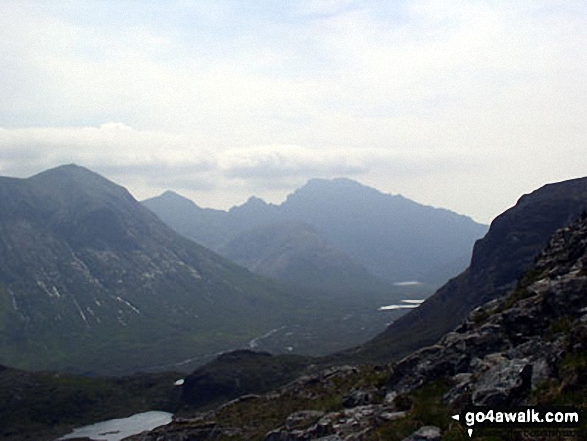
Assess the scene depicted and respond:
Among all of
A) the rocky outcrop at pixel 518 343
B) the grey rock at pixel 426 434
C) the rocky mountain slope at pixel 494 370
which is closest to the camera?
the rocky mountain slope at pixel 494 370

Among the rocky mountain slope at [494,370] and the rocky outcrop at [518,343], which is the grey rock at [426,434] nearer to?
the rocky mountain slope at [494,370]

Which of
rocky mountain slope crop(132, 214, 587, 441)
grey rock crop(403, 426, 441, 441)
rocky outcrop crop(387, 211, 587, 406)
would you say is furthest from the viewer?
rocky outcrop crop(387, 211, 587, 406)

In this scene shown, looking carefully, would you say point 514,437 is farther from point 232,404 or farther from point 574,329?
point 232,404

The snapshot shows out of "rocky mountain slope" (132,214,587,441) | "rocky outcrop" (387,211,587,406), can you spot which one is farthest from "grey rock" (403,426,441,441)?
"rocky outcrop" (387,211,587,406)

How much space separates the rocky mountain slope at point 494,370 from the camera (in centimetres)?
2519

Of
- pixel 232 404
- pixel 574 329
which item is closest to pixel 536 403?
pixel 574 329

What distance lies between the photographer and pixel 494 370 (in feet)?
92.7

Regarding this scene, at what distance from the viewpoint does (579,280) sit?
35219mm

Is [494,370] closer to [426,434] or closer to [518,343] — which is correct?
[426,434]

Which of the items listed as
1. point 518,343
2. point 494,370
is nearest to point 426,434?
point 494,370

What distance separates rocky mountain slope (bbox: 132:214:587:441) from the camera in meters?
25.2

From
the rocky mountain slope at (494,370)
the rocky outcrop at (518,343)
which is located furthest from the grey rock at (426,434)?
the rocky outcrop at (518,343)

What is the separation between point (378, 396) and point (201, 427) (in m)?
45.0

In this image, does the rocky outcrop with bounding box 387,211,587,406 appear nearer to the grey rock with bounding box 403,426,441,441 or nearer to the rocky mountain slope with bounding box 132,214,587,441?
the rocky mountain slope with bounding box 132,214,587,441
